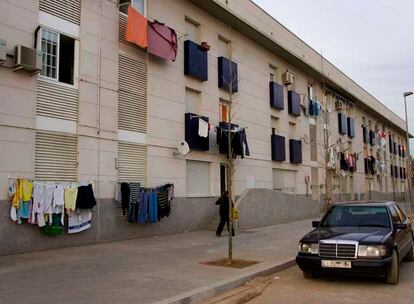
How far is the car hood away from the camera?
8.25 m

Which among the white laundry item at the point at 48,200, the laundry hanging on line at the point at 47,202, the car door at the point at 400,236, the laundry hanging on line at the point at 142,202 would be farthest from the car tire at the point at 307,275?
the laundry hanging on line at the point at 142,202

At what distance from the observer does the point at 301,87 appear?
29.3 metres

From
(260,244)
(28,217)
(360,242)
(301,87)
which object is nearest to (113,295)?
(360,242)

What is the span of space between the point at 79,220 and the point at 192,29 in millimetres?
10059

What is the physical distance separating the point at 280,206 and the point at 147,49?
10482mm

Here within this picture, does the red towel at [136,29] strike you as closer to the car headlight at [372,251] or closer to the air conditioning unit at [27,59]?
the air conditioning unit at [27,59]

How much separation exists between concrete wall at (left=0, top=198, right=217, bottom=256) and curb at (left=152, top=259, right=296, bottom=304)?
5.61m

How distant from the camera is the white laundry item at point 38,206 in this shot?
11500 mm

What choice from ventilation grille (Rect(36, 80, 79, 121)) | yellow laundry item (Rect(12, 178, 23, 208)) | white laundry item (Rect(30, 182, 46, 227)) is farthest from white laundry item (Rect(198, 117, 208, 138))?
yellow laundry item (Rect(12, 178, 23, 208))

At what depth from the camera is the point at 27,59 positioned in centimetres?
1150

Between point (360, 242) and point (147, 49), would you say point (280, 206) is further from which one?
point (360, 242)

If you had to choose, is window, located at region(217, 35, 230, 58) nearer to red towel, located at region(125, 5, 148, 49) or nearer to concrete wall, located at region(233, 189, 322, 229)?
red towel, located at region(125, 5, 148, 49)

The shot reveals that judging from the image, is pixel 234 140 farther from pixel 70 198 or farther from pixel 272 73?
pixel 70 198

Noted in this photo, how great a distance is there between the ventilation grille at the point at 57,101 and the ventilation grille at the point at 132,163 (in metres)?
2.17
